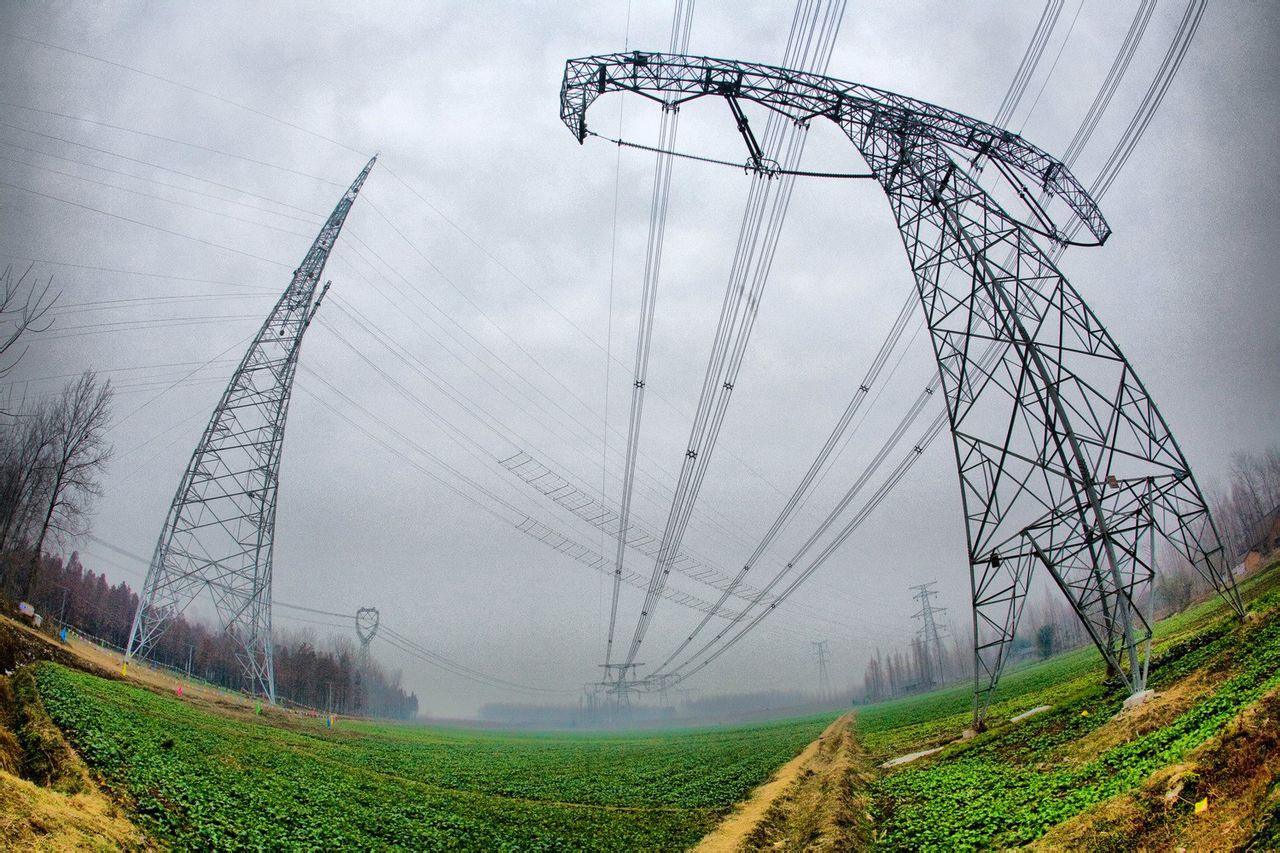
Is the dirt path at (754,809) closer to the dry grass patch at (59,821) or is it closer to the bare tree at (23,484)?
the dry grass patch at (59,821)

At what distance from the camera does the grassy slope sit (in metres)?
10.9

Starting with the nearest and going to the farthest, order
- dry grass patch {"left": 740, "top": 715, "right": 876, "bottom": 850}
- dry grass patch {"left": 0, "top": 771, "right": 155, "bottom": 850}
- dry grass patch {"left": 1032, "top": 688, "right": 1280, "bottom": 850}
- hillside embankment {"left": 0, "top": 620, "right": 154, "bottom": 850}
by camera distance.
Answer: dry grass patch {"left": 1032, "top": 688, "right": 1280, "bottom": 850}
dry grass patch {"left": 0, "top": 771, "right": 155, "bottom": 850}
hillside embankment {"left": 0, "top": 620, "right": 154, "bottom": 850}
dry grass patch {"left": 740, "top": 715, "right": 876, "bottom": 850}

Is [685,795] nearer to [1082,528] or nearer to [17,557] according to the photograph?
[1082,528]

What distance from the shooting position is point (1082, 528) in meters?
15.4

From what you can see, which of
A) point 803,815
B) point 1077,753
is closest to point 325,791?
point 803,815

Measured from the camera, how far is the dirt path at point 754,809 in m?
16.9

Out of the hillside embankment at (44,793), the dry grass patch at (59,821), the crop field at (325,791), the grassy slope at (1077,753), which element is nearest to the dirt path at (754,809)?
the crop field at (325,791)

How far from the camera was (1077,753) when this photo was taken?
14.1m

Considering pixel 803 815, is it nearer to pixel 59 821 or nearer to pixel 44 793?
pixel 59 821

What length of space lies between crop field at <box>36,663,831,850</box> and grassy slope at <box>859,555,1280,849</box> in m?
7.46

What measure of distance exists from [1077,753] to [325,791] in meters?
20.3

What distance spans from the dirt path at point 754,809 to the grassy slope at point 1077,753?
12.6 ft

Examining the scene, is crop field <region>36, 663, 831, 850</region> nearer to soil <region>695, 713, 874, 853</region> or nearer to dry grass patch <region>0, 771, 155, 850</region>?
dry grass patch <region>0, 771, 155, 850</region>

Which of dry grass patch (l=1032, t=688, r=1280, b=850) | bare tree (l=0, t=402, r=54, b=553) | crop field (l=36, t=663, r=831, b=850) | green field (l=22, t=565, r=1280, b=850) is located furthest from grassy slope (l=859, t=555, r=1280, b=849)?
bare tree (l=0, t=402, r=54, b=553)
